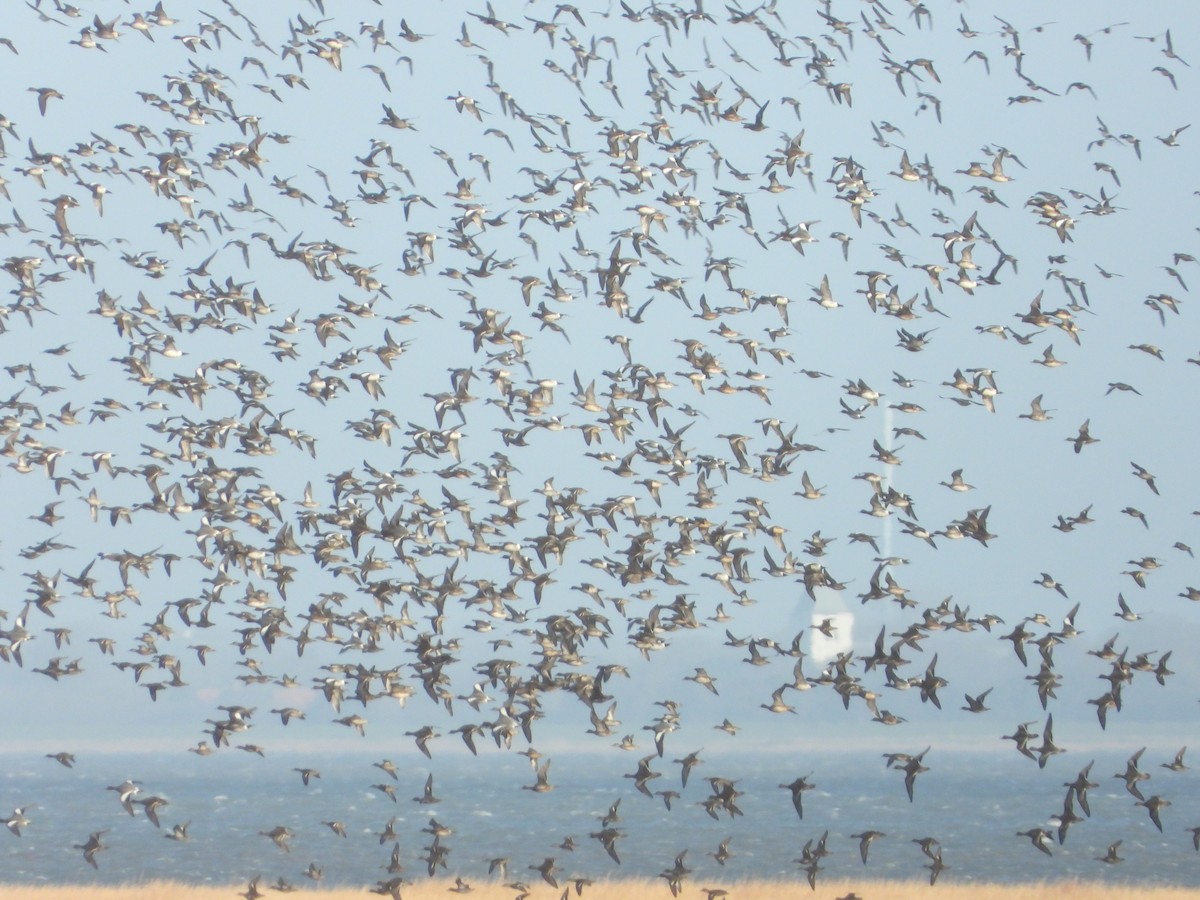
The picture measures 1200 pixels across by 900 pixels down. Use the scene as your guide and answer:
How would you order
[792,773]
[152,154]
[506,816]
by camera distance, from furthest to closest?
Answer: [792,773] < [506,816] < [152,154]

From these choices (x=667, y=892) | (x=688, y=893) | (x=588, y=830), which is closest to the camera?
(x=688, y=893)

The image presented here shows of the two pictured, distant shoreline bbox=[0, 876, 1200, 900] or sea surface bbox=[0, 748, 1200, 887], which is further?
sea surface bbox=[0, 748, 1200, 887]

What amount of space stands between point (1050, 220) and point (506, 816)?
67.8 m

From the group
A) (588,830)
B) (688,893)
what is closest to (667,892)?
(688,893)

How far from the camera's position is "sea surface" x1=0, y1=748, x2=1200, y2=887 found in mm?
60188

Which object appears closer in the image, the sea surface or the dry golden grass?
the dry golden grass

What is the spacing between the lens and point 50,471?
40.2 metres

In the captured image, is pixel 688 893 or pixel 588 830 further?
pixel 588 830

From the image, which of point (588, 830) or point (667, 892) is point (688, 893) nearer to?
point (667, 892)

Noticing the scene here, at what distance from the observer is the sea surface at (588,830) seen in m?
60.2

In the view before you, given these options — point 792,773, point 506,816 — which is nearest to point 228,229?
point 506,816

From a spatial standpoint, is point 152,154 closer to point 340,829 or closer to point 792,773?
point 340,829

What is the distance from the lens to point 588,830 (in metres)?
91.7

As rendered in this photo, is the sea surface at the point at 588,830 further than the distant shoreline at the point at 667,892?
Yes
